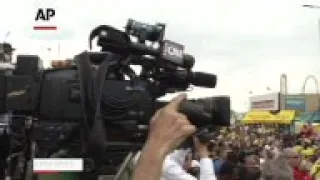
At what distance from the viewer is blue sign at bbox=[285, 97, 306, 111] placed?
5256 cm

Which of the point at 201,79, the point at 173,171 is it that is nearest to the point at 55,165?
the point at 201,79

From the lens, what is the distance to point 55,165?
314 cm

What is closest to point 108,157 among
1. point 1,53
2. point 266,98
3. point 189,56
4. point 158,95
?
point 158,95

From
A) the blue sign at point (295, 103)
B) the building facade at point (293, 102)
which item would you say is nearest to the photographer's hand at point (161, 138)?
the building facade at point (293, 102)

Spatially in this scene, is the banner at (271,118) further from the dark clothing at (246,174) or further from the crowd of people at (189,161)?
the dark clothing at (246,174)

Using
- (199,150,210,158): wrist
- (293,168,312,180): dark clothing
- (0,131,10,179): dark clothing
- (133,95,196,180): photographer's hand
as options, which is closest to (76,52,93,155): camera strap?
(0,131,10,179): dark clothing

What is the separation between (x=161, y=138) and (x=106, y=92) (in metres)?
1.09

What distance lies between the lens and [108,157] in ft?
10.8

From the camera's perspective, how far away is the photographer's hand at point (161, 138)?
224cm

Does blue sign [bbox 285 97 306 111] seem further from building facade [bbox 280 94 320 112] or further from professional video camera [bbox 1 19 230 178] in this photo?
professional video camera [bbox 1 19 230 178]

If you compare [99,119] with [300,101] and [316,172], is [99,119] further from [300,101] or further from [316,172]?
[300,101]

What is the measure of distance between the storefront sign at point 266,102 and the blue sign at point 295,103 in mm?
889

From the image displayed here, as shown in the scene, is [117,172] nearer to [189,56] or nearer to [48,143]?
[48,143]

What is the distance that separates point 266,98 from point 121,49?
55021mm
